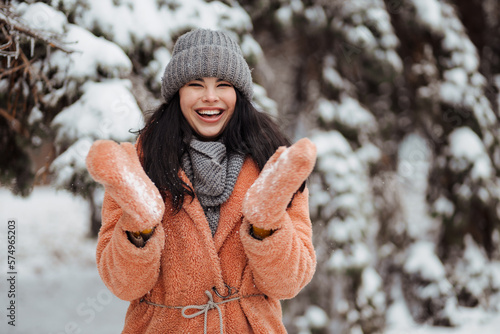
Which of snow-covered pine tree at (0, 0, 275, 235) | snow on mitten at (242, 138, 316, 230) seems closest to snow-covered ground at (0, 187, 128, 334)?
snow-covered pine tree at (0, 0, 275, 235)

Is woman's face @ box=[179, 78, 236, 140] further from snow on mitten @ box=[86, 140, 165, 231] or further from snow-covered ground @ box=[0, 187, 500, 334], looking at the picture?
snow-covered ground @ box=[0, 187, 500, 334]

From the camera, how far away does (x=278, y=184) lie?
43.3 inches

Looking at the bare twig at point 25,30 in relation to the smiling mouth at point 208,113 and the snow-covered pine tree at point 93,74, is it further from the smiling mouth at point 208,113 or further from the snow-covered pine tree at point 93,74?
the smiling mouth at point 208,113

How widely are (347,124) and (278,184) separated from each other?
2592 millimetres

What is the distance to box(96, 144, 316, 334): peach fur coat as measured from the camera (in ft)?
3.91

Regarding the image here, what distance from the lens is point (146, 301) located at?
4.33 ft

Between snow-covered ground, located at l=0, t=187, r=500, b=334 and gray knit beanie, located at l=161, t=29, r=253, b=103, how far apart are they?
1.02 metres

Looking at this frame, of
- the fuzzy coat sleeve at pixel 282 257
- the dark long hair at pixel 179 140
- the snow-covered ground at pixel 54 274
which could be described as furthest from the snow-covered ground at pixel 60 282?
the fuzzy coat sleeve at pixel 282 257

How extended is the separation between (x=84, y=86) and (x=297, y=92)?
2.11 meters

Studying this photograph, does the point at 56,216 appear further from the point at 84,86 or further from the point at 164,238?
the point at 164,238

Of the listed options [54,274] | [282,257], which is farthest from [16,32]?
[54,274]

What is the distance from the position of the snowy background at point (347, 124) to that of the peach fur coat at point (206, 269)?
3.03ft

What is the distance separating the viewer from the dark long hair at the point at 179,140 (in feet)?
4.33

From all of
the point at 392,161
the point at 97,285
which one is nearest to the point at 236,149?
the point at 392,161
